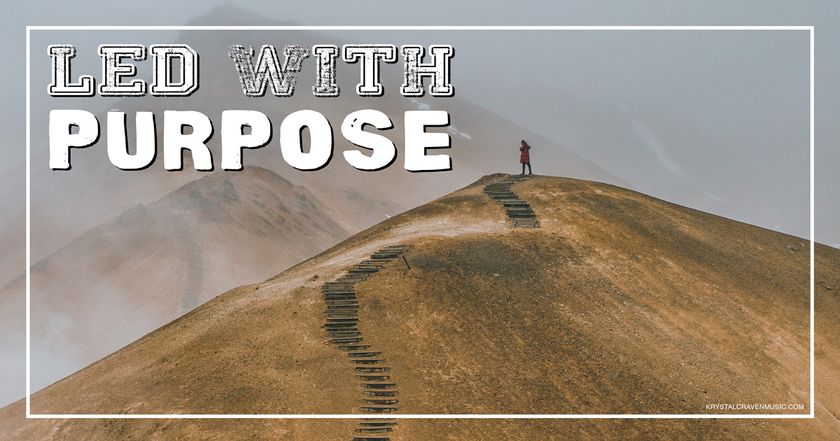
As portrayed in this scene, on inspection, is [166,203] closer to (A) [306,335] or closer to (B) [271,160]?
(B) [271,160]

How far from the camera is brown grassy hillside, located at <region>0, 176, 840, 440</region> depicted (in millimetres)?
24000

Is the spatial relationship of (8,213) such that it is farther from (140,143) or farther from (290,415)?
(290,415)

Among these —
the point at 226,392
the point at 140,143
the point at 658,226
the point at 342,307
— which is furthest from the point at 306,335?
the point at 658,226

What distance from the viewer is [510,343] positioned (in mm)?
27375

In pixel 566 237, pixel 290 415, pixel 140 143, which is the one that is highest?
pixel 140 143

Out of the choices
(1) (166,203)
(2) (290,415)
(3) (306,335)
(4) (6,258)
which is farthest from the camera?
(4) (6,258)

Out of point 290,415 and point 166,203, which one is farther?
point 166,203

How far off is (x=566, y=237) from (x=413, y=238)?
23.0ft

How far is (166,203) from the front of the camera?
89.4 meters

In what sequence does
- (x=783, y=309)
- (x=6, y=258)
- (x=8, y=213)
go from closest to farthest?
(x=783, y=309), (x=6, y=258), (x=8, y=213)

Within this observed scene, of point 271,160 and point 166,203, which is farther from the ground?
point 271,160

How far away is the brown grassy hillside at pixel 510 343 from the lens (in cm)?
2400

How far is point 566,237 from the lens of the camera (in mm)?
35594

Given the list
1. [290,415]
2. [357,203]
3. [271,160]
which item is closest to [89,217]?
[271,160]
